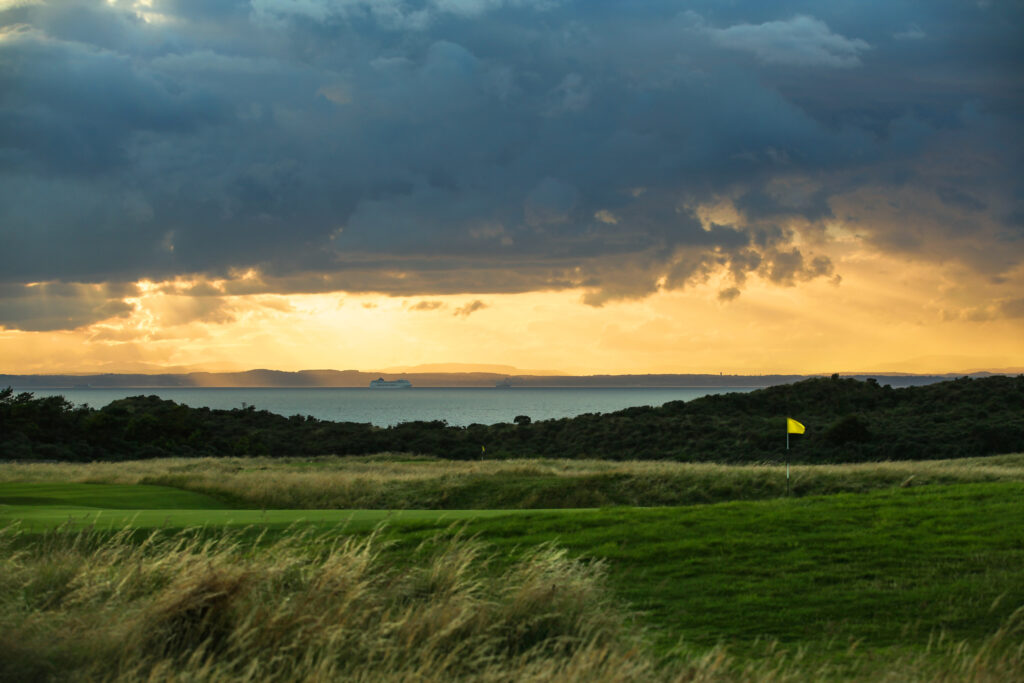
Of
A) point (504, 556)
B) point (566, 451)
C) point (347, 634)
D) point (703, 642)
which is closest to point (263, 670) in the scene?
point (347, 634)

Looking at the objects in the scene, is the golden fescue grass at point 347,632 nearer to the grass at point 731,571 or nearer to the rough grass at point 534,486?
the grass at point 731,571

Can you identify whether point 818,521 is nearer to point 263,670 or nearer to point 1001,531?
point 1001,531

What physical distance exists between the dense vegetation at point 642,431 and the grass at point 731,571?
128 ft

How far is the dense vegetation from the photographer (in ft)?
175

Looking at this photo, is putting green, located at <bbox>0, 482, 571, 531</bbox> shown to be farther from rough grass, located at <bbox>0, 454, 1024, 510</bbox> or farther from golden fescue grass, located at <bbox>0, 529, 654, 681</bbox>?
golden fescue grass, located at <bbox>0, 529, 654, 681</bbox>

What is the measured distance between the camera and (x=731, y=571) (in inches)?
446

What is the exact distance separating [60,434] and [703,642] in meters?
57.3

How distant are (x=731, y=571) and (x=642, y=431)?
53.1m

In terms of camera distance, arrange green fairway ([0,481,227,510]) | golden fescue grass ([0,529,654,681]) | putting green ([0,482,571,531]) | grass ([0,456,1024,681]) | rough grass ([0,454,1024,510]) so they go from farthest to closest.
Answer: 1. rough grass ([0,454,1024,510])
2. green fairway ([0,481,227,510])
3. putting green ([0,482,571,531])
4. grass ([0,456,1024,681])
5. golden fescue grass ([0,529,654,681])

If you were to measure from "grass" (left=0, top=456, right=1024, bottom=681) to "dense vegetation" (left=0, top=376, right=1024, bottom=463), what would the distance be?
128 ft

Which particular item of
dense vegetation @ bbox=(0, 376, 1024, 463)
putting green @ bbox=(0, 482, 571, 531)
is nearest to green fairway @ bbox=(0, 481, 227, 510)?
putting green @ bbox=(0, 482, 571, 531)

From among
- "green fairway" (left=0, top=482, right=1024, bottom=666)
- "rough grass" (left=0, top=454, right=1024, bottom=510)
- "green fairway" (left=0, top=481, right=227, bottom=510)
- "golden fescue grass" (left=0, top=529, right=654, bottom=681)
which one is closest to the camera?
"golden fescue grass" (left=0, top=529, right=654, bottom=681)

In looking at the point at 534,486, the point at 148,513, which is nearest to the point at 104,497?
the point at 148,513

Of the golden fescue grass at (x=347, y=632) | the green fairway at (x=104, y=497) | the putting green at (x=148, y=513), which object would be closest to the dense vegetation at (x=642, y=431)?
the green fairway at (x=104, y=497)
